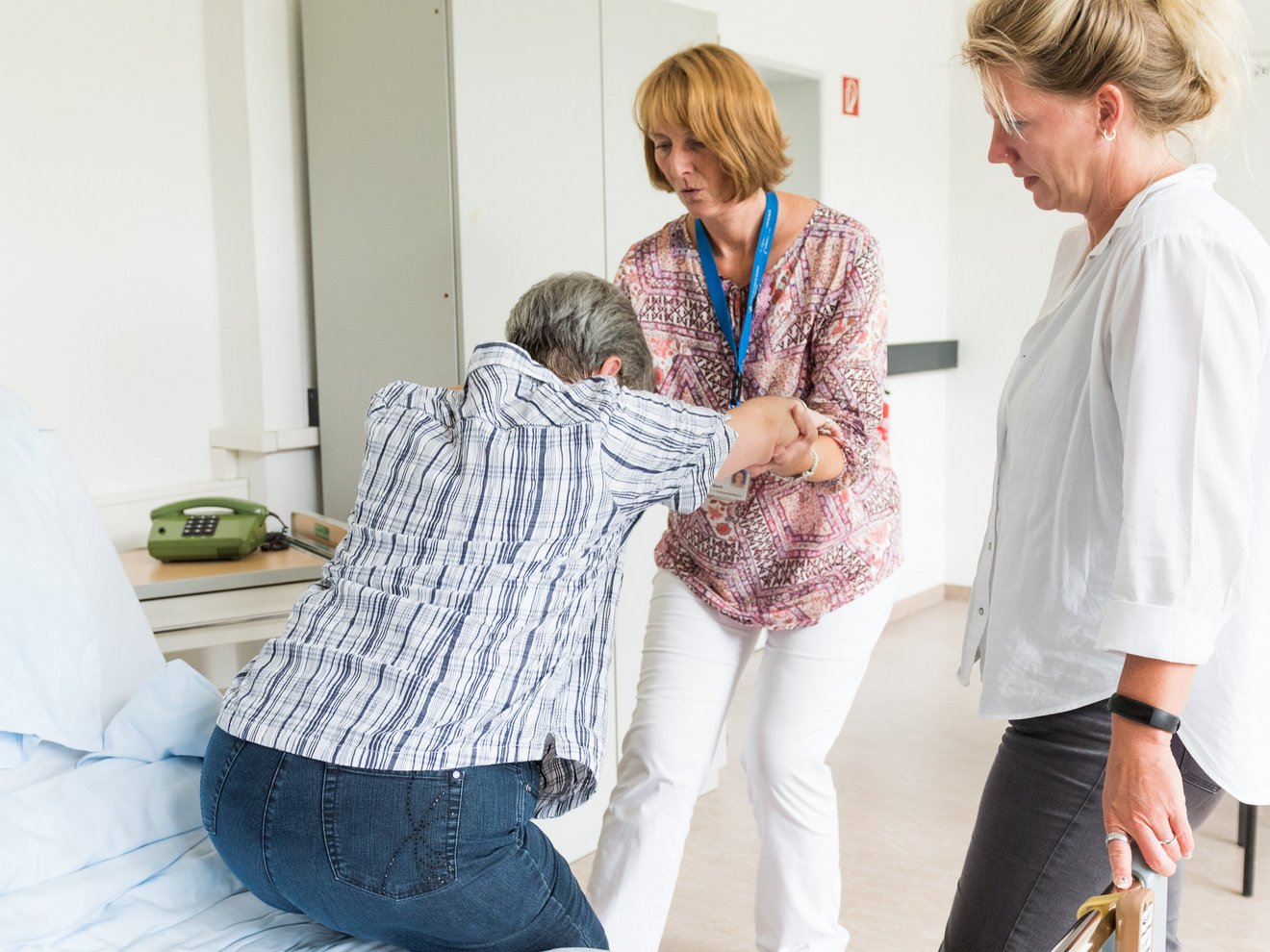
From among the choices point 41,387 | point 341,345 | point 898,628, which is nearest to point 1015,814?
point 341,345

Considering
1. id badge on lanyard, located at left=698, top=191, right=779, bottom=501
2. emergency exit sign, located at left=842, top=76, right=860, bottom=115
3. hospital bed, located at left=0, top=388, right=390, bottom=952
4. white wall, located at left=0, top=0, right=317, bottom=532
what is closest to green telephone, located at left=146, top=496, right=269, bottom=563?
white wall, located at left=0, top=0, right=317, bottom=532

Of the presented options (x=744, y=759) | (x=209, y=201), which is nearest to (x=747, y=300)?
(x=744, y=759)

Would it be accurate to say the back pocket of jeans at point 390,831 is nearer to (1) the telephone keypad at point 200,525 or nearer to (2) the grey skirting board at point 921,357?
(1) the telephone keypad at point 200,525

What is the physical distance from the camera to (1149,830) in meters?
1.04

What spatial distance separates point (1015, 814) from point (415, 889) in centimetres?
63

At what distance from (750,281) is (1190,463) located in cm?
92

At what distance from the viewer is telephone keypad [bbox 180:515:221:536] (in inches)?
89.0

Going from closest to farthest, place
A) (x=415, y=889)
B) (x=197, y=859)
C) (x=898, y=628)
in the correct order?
(x=415, y=889)
(x=197, y=859)
(x=898, y=628)

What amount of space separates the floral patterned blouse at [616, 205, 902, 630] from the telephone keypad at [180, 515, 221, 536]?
942 millimetres

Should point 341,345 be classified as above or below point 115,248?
below

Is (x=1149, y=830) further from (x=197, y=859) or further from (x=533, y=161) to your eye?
(x=533, y=161)

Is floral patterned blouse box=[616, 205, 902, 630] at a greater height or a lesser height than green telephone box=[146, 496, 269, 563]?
greater

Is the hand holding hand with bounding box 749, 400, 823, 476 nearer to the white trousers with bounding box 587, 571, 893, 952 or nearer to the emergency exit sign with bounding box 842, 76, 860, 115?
the white trousers with bounding box 587, 571, 893, 952

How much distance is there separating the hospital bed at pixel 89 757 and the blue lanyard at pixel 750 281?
3.04ft
